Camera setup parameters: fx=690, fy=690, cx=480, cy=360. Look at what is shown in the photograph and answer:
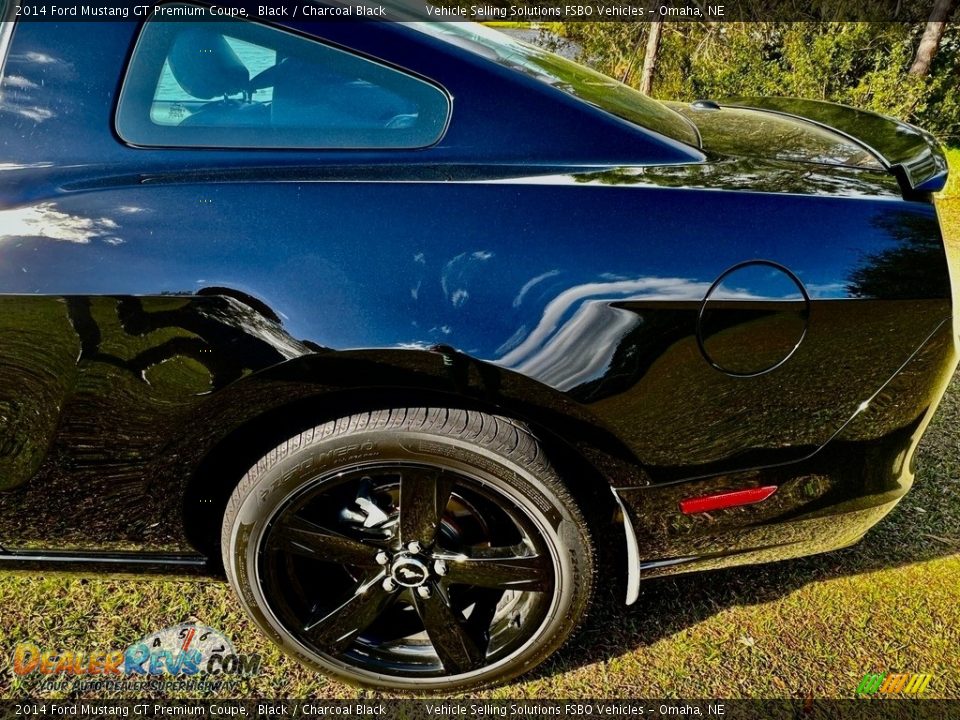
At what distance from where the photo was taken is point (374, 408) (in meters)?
1.49

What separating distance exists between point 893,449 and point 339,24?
1.59 m

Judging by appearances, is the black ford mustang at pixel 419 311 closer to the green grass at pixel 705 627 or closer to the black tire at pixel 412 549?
the black tire at pixel 412 549

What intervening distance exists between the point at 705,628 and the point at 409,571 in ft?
3.12

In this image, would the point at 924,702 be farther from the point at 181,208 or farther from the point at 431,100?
the point at 181,208

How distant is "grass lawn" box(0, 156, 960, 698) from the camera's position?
185 cm

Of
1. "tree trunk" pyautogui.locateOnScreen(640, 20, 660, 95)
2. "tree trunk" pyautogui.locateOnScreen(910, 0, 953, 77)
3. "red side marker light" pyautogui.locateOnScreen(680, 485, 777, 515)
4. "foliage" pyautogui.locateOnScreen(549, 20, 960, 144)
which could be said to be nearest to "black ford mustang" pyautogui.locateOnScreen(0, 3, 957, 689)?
"red side marker light" pyautogui.locateOnScreen(680, 485, 777, 515)

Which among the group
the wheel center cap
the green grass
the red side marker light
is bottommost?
the green grass

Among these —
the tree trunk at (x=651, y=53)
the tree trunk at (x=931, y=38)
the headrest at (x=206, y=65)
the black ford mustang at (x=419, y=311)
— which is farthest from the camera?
the tree trunk at (x=931, y=38)

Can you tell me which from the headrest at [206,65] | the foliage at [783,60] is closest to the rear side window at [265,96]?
the headrest at [206,65]

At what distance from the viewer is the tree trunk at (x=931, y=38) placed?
27.3 ft

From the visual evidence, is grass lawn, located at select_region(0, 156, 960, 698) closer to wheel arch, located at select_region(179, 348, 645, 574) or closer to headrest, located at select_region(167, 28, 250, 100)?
wheel arch, located at select_region(179, 348, 645, 574)

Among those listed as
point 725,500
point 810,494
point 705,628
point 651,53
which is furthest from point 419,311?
point 651,53

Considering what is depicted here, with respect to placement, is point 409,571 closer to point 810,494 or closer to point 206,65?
point 810,494

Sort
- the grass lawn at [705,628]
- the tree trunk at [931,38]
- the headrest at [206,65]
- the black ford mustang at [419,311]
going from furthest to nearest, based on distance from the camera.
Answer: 1. the tree trunk at [931,38]
2. the grass lawn at [705,628]
3. the headrest at [206,65]
4. the black ford mustang at [419,311]
